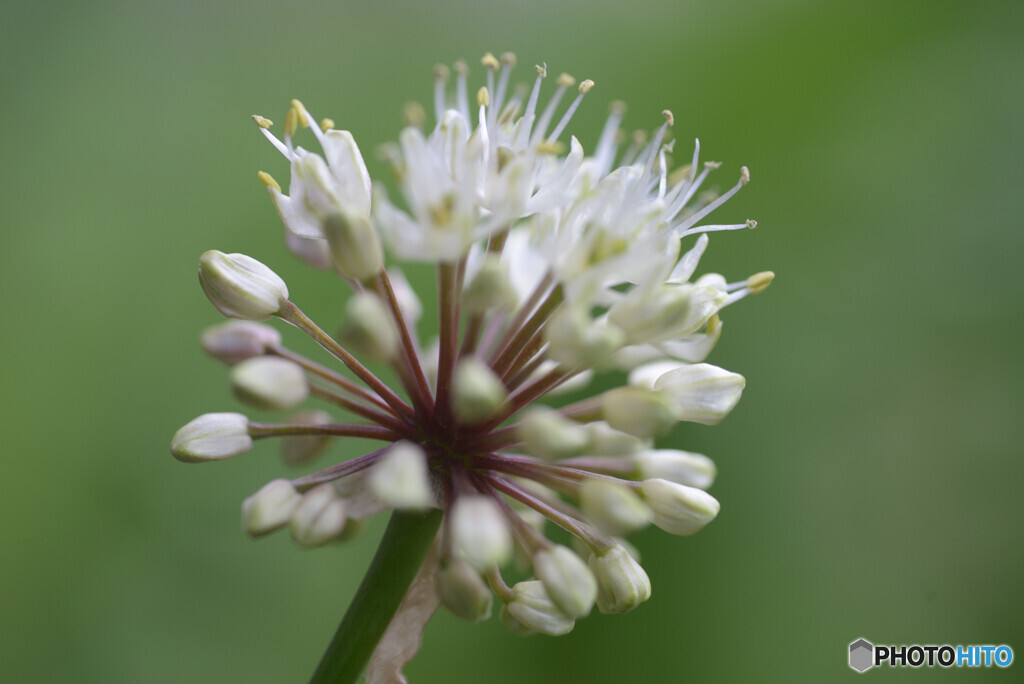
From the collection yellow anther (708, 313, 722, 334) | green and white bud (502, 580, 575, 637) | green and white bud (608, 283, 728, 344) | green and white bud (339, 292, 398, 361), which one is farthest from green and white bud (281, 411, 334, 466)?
yellow anther (708, 313, 722, 334)

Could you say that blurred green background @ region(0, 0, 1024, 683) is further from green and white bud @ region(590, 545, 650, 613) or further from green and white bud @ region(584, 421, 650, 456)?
green and white bud @ region(584, 421, 650, 456)

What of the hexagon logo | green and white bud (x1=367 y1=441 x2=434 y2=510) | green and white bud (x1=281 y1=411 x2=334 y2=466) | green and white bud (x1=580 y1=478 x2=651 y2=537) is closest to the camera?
green and white bud (x1=367 y1=441 x2=434 y2=510)

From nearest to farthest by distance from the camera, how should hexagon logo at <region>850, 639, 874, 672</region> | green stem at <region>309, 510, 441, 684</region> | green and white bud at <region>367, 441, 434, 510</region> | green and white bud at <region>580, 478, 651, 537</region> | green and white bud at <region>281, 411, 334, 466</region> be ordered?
green and white bud at <region>367, 441, 434, 510</region>
green and white bud at <region>580, 478, 651, 537</region>
green stem at <region>309, 510, 441, 684</region>
green and white bud at <region>281, 411, 334, 466</region>
hexagon logo at <region>850, 639, 874, 672</region>

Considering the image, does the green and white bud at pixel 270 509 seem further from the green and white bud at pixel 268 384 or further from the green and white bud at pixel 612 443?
the green and white bud at pixel 612 443

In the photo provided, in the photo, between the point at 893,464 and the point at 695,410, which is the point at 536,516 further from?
the point at 893,464

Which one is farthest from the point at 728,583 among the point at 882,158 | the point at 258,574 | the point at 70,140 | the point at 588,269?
the point at 70,140

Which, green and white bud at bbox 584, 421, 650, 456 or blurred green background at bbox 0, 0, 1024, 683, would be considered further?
blurred green background at bbox 0, 0, 1024, 683
